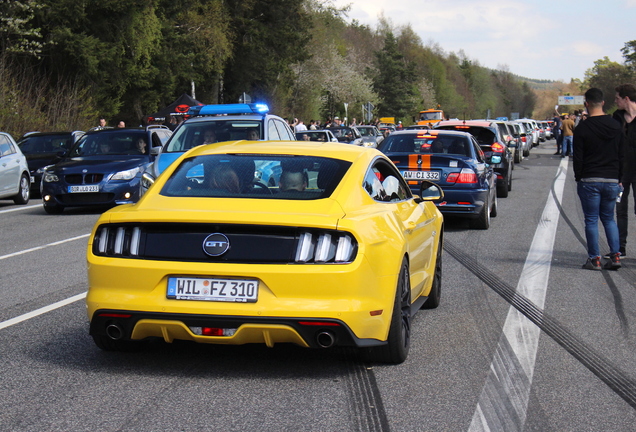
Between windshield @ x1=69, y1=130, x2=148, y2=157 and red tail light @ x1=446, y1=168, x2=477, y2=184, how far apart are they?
7.14m

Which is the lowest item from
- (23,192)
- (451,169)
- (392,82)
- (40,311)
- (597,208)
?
(392,82)

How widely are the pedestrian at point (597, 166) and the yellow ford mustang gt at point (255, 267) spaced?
476 centimetres

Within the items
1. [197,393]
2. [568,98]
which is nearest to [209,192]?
[197,393]

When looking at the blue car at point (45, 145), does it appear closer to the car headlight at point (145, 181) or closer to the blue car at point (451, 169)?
the car headlight at point (145, 181)

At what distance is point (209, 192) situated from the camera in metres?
Answer: 5.41

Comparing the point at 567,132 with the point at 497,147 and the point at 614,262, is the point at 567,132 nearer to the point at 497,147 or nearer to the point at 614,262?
the point at 497,147

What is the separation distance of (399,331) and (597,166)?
4.99 metres

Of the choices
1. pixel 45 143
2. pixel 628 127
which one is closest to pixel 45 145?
pixel 45 143

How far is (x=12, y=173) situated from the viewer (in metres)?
18.5

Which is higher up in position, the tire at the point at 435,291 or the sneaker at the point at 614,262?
the tire at the point at 435,291

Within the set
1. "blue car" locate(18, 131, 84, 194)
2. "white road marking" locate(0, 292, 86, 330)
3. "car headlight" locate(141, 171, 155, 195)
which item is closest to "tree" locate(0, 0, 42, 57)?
"blue car" locate(18, 131, 84, 194)

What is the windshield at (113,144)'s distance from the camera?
17781 millimetres

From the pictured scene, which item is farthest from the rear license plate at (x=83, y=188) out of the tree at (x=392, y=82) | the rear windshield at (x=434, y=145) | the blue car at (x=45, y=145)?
the tree at (x=392, y=82)

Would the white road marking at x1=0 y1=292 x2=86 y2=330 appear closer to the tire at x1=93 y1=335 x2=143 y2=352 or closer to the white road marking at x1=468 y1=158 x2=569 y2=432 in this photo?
the tire at x1=93 y1=335 x2=143 y2=352
